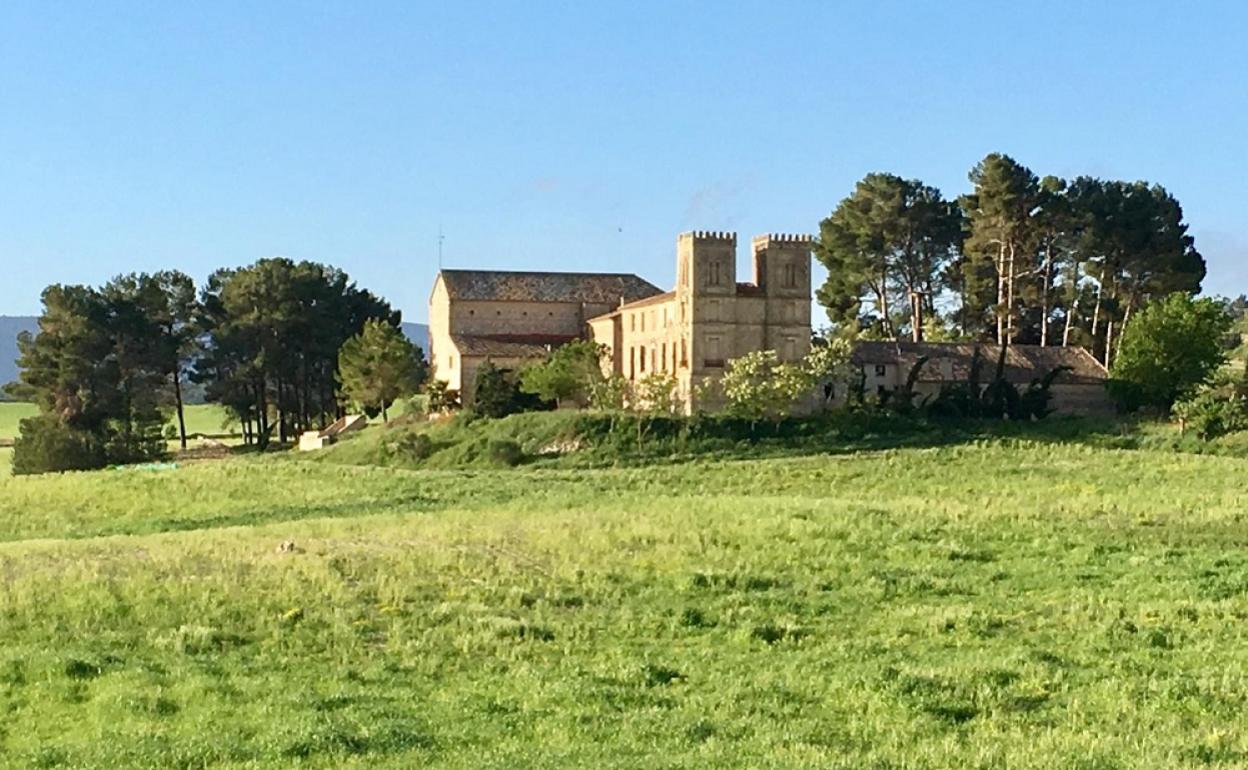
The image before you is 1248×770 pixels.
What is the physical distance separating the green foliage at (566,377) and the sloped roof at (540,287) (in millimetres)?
10842

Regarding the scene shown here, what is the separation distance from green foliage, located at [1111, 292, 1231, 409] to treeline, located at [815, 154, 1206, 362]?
10189 mm

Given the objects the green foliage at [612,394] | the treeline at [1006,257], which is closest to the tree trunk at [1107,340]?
the treeline at [1006,257]

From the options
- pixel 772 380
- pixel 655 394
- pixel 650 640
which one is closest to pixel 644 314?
pixel 655 394

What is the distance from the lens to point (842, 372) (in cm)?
6331

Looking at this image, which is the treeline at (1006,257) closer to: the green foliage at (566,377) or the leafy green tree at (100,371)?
the green foliage at (566,377)

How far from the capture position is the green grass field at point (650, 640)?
464 inches

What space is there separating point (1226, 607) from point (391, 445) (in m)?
45.2

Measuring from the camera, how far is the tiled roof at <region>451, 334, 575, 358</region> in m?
73.6

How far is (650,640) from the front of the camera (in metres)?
17.2

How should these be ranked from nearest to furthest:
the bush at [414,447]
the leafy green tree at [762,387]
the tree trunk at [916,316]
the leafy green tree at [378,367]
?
the bush at [414,447] < the leafy green tree at [762,387] < the leafy green tree at [378,367] < the tree trunk at [916,316]

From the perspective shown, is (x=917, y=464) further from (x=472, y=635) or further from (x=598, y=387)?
(x=472, y=635)

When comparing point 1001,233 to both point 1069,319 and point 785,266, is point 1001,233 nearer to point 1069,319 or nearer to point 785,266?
point 1069,319

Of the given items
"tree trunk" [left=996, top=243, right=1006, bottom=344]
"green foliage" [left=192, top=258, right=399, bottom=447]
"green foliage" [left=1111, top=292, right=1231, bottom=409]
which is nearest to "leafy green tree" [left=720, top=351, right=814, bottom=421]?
"green foliage" [left=1111, top=292, right=1231, bottom=409]

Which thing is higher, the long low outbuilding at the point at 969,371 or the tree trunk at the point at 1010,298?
A: the tree trunk at the point at 1010,298
